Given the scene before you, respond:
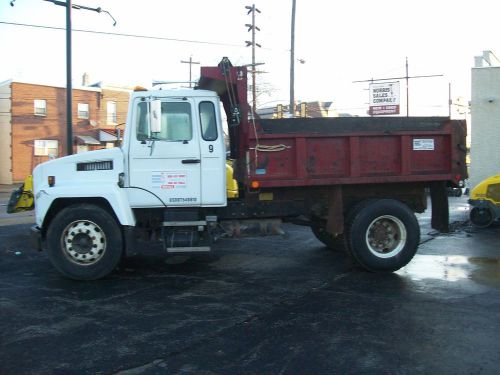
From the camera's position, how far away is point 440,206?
7.89 meters

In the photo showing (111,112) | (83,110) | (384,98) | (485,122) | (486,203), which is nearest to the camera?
(486,203)

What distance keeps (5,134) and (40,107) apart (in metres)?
3.14

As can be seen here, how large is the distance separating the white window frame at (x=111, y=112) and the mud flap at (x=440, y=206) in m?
34.1

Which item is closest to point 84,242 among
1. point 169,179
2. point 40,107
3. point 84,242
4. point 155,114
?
point 84,242

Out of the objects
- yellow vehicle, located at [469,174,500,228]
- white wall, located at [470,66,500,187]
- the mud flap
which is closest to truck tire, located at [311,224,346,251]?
the mud flap

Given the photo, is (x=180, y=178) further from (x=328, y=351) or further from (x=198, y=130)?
(x=328, y=351)

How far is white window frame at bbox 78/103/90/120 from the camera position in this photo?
36.6m

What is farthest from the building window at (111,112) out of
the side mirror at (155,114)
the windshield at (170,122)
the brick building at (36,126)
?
the side mirror at (155,114)

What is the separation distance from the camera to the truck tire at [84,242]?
6.86m

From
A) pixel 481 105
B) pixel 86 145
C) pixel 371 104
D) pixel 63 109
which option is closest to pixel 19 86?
pixel 63 109

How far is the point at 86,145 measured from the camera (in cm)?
3572

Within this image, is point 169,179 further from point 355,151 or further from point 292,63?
point 292,63

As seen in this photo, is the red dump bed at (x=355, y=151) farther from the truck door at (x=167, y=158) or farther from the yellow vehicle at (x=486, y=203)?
the yellow vehicle at (x=486, y=203)

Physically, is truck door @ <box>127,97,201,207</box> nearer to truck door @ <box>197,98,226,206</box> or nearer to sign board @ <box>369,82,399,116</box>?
truck door @ <box>197,98,226,206</box>
